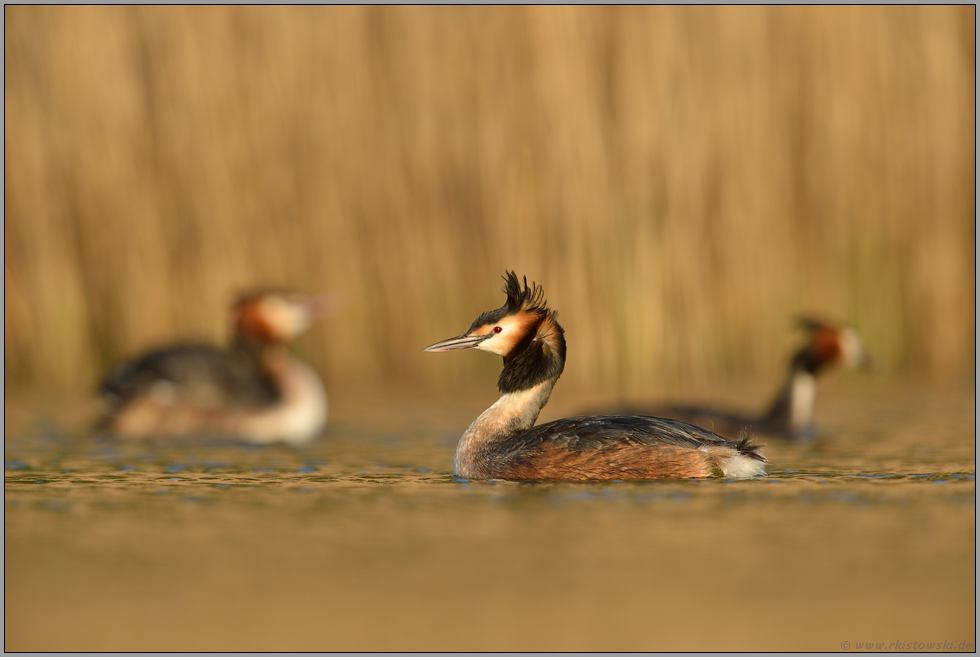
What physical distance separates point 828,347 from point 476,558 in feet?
18.9

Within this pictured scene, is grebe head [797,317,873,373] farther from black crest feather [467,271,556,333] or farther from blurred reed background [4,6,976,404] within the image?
black crest feather [467,271,556,333]

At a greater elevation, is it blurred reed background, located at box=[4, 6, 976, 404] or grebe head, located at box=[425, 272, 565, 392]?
blurred reed background, located at box=[4, 6, 976, 404]

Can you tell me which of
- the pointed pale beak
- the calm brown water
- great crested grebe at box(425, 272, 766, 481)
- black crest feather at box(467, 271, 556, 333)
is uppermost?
black crest feather at box(467, 271, 556, 333)

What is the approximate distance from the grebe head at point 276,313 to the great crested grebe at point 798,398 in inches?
106

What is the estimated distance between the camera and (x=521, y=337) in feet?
22.3

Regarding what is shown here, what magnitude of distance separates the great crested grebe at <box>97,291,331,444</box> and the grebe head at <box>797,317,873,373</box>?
3.60 m

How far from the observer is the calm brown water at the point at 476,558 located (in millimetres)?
3721

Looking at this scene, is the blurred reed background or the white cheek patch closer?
the white cheek patch

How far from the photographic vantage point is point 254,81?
34.6ft

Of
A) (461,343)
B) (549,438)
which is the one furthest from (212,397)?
(549,438)

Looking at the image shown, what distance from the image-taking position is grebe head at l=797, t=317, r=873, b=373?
964 centimetres

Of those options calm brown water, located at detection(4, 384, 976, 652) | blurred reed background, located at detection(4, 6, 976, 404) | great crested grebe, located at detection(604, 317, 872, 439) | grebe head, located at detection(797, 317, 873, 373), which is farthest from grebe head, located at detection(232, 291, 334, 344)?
grebe head, located at detection(797, 317, 873, 373)

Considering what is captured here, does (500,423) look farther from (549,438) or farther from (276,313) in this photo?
(276,313)

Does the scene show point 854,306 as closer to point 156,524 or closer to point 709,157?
point 709,157
